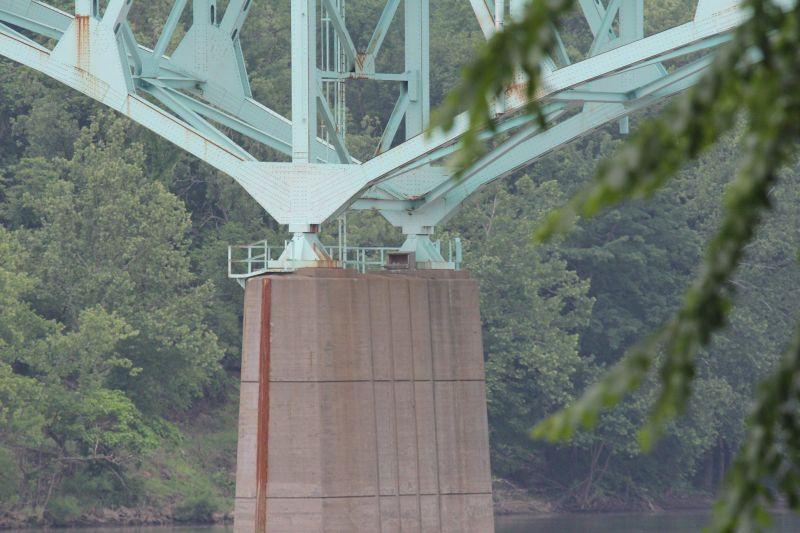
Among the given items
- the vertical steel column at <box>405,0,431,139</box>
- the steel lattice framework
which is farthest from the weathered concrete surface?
the vertical steel column at <box>405,0,431,139</box>

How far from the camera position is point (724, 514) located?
6.18 m

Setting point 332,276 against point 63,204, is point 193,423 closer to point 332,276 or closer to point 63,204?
point 63,204

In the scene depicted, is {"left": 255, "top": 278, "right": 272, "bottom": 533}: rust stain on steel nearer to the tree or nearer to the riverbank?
the tree

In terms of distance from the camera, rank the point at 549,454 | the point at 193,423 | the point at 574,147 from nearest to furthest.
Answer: the point at 193,423 < the point at 549,454 < the point at 574,147

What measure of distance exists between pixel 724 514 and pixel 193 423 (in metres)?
53.8

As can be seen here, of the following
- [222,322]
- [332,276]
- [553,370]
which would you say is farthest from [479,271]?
[332,276]

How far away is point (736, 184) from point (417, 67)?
26660 millimetres

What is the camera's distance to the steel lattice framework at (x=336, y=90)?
27.7 metres

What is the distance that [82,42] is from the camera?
3000 cm

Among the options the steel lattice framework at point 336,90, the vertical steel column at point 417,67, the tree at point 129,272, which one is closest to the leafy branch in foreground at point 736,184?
the steel lattice framework at point 336,90

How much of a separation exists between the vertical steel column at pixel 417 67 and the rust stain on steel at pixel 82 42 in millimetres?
5034

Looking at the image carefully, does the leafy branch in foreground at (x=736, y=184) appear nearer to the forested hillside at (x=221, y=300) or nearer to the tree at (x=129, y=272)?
the forested hillside at (x=221, y=300)

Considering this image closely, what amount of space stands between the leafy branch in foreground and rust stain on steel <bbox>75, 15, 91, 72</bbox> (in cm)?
2401

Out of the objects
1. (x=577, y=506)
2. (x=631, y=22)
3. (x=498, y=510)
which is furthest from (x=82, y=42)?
(x=577, y=506)
